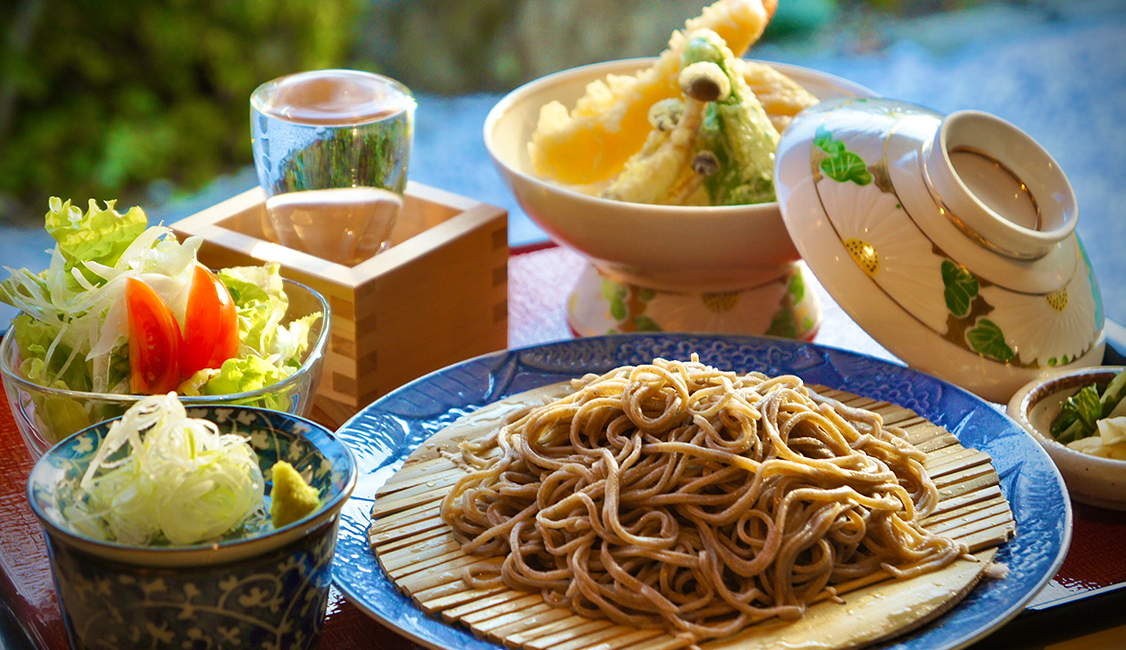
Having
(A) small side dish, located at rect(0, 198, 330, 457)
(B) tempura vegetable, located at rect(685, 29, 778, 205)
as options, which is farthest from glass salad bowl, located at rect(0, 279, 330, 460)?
(B) tempura vegetable, located at rect(685, 29, 778, 205)

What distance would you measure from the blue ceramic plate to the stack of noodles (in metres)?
0.07

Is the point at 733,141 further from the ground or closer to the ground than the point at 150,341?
further from the ground

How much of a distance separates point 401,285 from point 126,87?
3783mm

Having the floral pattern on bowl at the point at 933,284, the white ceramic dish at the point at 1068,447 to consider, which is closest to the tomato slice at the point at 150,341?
the floral pattern on bowl at the point at 933,284

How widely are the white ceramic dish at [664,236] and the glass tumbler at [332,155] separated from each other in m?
0.16

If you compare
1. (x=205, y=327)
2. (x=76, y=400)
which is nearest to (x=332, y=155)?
(x=205, y=327)

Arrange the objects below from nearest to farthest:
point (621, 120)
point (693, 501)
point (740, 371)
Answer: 1. point (693, 501)
2. point (740, 371)
3. point (621, 120)

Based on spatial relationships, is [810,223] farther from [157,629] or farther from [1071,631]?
[157,629]

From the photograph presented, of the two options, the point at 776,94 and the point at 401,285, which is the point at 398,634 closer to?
the point at 401,285

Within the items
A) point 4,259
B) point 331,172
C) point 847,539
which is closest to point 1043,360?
point 847,539

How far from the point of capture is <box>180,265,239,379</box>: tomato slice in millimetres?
1049

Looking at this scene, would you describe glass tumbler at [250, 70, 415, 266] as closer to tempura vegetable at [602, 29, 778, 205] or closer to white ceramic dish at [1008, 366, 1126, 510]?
tempura vegetable at [602, 29, 778, 205]

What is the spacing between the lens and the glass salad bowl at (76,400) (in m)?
0.96

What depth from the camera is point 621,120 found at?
5.10 feet
